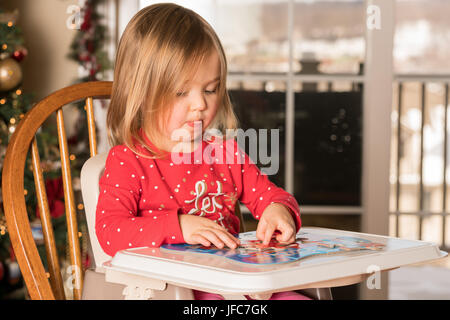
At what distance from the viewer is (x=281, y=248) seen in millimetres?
841

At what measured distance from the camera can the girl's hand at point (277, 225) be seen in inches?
36.0

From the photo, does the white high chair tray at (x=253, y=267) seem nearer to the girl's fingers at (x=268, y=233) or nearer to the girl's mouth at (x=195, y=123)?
the girl's fingers at (x=268, y=233)

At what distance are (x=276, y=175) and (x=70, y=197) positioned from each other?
1.45 m

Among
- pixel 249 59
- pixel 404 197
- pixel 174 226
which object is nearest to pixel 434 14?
pixel 404 197

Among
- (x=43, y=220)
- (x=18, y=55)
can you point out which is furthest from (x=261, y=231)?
(x=18, y=55)

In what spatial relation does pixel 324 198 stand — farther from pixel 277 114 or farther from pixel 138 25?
pixel 138 25

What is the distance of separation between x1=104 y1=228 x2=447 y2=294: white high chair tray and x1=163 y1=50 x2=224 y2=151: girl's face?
0.28 meters

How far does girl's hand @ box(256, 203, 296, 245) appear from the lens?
91 cm

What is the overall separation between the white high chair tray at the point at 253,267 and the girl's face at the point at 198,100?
0.92ft

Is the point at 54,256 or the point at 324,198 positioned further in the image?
the point at 324,198

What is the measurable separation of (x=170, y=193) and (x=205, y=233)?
9.5 inches

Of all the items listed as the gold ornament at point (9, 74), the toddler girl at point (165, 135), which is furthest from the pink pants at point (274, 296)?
the gold ornament at point (9, 74)
